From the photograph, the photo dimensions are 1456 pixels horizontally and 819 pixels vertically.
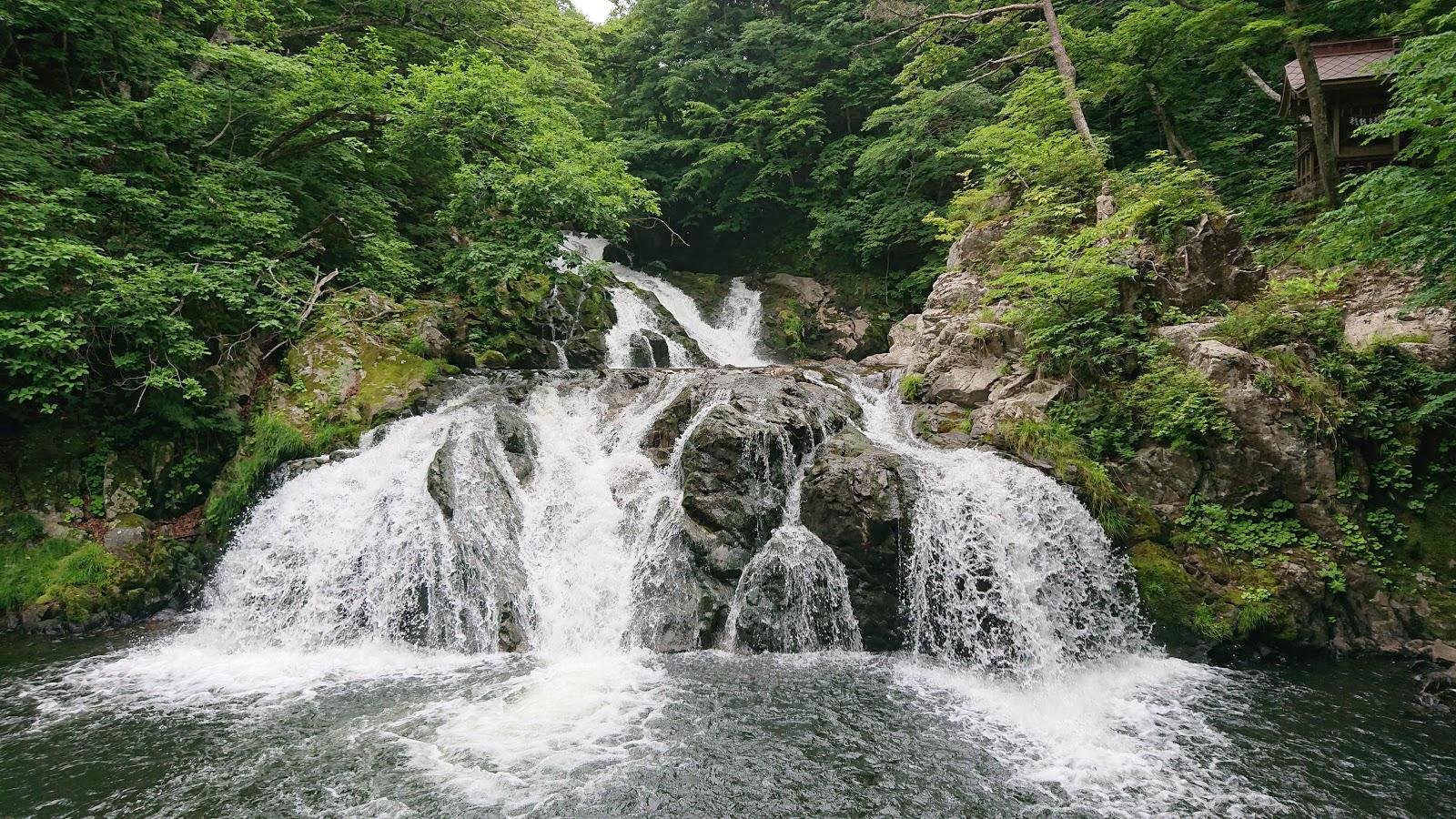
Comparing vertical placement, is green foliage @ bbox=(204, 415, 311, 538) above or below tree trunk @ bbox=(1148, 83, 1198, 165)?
below

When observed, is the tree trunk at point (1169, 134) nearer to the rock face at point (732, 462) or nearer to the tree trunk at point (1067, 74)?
the tree trunk at point (1067, 74)

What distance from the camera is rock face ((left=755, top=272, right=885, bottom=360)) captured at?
1928 cm

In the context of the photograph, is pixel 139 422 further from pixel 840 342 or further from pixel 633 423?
pixel 840 342

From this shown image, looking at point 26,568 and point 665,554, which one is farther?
point 665,554

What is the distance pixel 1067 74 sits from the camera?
1405 centimetres

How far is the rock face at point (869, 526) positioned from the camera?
7.73 metres

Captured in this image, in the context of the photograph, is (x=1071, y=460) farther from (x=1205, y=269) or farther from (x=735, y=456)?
(x=735, y=456)

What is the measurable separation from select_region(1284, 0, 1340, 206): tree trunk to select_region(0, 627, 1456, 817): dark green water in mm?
9034

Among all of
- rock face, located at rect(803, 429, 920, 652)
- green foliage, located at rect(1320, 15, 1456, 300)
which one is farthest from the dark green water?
green foliage, located at rect(1320, 15, 1456, 300)

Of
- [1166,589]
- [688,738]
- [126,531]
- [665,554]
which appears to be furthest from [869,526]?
[126,531]

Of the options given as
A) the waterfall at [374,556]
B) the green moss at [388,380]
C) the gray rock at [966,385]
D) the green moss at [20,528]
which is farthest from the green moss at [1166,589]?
the green moss at [20,528]

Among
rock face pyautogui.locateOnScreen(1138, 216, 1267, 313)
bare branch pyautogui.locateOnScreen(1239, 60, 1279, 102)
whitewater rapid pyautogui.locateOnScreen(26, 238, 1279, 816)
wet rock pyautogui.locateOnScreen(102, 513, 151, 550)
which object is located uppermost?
bare branch pyautogui.locateOnScreen(1239, 60, 1279, 102)

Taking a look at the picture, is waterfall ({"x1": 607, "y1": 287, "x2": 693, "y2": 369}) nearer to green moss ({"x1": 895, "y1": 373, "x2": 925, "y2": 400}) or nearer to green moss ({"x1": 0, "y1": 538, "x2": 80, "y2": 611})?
green moss ({"x1": 895, "y1": 373, "x2": 925, "y2": 400})

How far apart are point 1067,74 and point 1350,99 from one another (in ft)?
16.9
